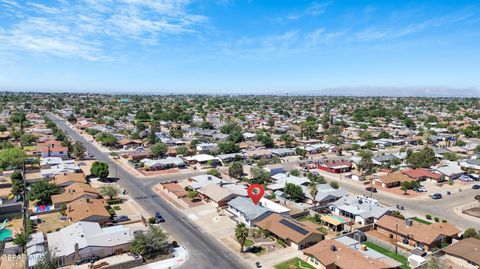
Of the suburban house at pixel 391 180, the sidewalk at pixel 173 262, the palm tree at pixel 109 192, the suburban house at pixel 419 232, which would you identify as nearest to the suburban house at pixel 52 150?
the palm tree at pixel 109 192

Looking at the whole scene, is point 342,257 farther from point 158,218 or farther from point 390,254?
point 158,218

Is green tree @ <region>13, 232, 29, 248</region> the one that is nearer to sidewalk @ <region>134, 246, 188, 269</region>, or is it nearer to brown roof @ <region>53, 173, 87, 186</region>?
sidewalk @ <region>134, 246, 188, 269</region>

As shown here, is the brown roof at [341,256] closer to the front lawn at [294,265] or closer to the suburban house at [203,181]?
the front lawn at [294,265]

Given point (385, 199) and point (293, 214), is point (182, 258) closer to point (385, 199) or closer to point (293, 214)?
point (293, 214)

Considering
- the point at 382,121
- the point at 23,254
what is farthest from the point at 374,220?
the point at 382,121

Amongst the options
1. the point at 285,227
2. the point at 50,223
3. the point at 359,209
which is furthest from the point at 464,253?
the point at 50,223
